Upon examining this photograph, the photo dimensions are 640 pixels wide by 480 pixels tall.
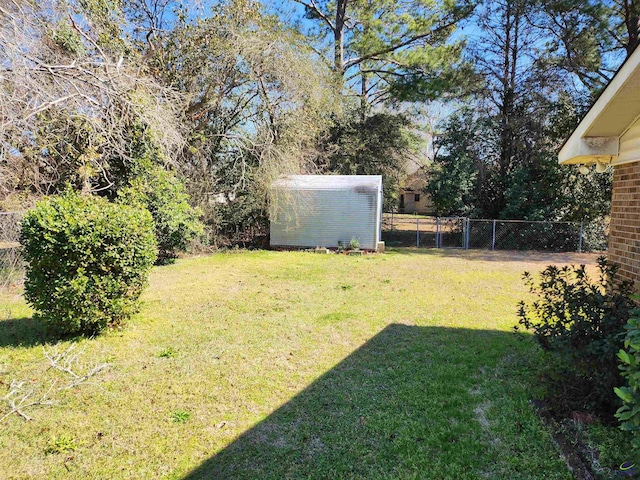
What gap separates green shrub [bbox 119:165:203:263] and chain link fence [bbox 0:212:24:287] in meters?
2.61

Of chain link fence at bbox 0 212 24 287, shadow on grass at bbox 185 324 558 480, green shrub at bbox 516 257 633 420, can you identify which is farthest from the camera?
chain link fence at bbox 0 212 24 287

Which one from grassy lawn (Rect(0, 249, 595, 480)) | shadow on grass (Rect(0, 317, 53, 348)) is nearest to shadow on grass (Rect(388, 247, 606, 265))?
grassy lawn (Rect(0, 249, 595, 480))

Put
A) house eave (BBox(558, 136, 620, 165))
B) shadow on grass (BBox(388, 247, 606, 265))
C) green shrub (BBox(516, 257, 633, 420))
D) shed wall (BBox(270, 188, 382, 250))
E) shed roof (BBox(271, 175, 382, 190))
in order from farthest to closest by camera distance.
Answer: shed wall (BBox(270, 188, 382, 250)) < shed roof (BBox(271, 175, 382, 190)) < shadow on grass (BBox(388, 247, 606, 265)) < house eave (BBox(558, 136, 620, 165)) < green shrub (BBox(516, 257, 633, 420))

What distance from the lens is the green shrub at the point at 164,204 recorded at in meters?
9.56

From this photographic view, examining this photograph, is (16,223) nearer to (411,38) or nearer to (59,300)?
(59,300)

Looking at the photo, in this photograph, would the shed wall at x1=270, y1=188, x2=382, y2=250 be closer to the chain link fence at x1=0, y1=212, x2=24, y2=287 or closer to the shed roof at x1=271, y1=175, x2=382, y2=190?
the shed roof at x1=271, y1=175, x2=382, y2=190

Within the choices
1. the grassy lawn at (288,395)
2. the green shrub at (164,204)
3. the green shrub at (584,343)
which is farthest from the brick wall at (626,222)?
the green shrub at (164,204)

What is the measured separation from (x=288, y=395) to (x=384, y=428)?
98cm

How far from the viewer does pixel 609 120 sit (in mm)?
3459

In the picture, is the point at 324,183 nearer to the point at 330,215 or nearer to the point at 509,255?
the point at 330,215

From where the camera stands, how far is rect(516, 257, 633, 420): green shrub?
2.81 m

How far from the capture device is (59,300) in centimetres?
431

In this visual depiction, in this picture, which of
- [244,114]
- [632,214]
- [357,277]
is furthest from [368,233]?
[632,214]

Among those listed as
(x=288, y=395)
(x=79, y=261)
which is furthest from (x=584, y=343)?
(x=79, y=261)
